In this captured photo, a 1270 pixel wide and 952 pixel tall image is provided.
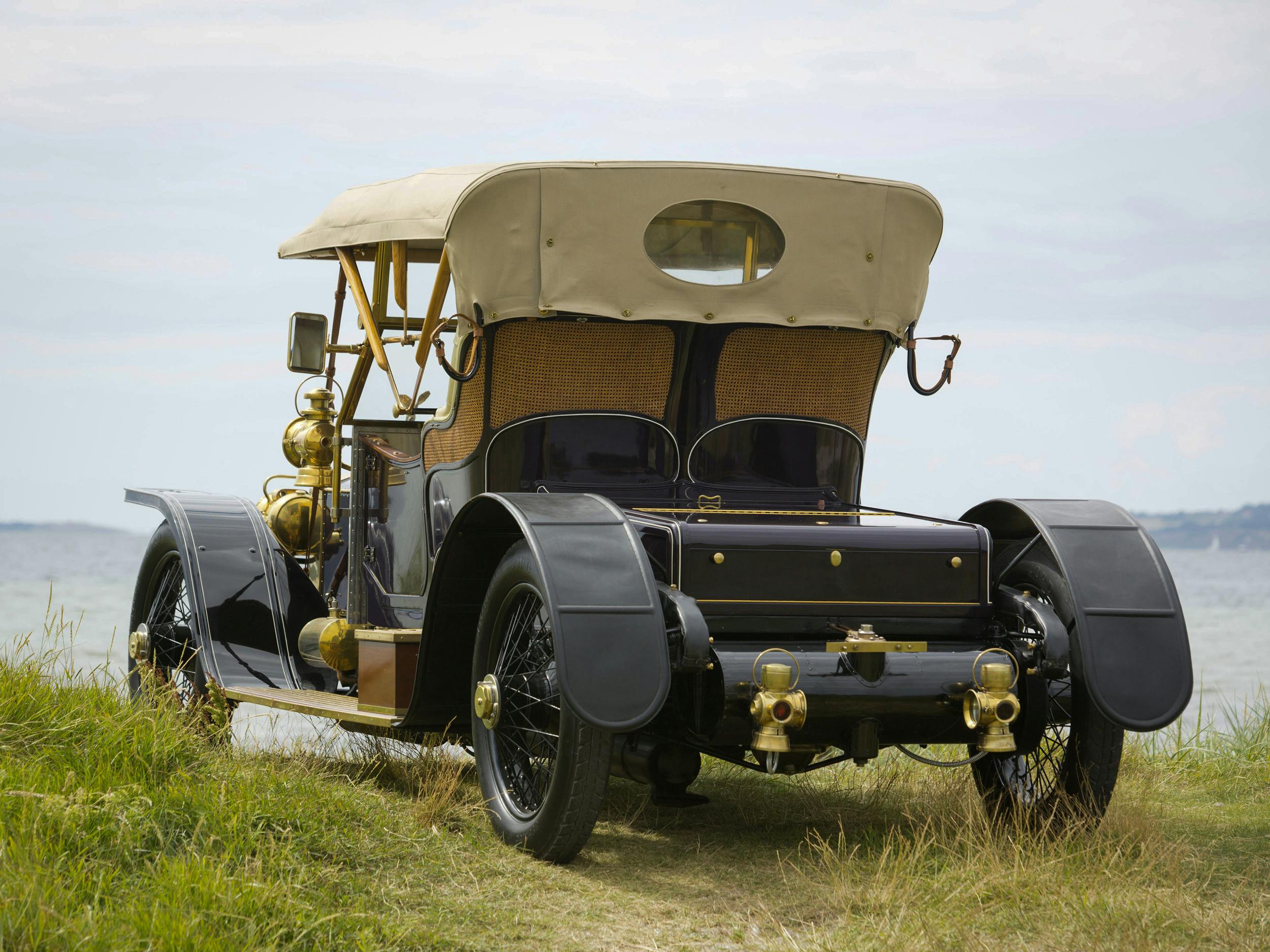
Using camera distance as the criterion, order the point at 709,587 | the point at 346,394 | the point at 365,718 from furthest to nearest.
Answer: the point at 346,394
the point at 365,718
the point at 709,587

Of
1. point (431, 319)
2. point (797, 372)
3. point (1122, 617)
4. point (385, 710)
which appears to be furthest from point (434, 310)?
point (1122, 617)

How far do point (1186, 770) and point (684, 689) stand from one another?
3.59 metres

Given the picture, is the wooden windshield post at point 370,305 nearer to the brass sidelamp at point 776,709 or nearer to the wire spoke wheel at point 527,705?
the wire spoke wheel at point 527,705

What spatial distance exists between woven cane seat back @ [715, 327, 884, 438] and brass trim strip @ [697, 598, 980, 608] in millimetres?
A: 988

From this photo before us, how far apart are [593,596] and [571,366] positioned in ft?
4.44

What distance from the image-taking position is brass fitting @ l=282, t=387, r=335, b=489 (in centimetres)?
717

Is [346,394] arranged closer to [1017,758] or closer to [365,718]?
[365,718]

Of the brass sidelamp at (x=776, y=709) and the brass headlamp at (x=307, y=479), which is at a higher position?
the brass headlamp at (x=307, y=479)

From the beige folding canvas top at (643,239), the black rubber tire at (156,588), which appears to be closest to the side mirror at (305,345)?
the black rubber tire at (156,588)

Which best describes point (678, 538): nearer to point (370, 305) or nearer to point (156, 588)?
point (370, 305)

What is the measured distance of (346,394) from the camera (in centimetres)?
668

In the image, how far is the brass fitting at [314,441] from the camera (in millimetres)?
7172

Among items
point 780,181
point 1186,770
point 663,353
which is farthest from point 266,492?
point 1186,770

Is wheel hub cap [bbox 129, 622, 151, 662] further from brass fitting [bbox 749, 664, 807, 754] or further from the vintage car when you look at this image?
brass fitting [bbox 749, 664, 807, 754]
